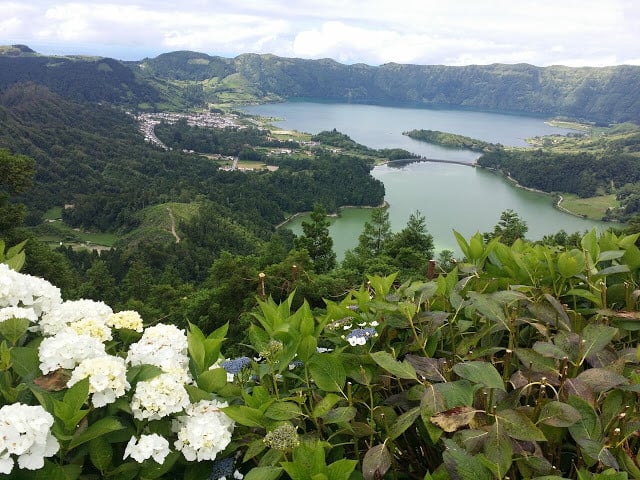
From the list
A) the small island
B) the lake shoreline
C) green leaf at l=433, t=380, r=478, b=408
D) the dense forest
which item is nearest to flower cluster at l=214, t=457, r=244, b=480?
A: the dense forest

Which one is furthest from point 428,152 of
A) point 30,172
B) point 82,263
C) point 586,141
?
point 30,172

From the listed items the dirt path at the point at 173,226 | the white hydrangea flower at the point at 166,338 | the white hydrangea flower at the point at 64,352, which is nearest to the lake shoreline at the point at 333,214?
the dirt path at the point at 173,226

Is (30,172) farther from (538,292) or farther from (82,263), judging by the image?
(82,263)

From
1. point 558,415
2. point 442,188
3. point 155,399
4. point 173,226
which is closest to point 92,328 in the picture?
point 155,399

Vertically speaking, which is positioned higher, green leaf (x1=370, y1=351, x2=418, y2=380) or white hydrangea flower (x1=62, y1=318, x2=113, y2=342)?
Result: green leaf (x1=370, y1=351, x2=418, y2=380)

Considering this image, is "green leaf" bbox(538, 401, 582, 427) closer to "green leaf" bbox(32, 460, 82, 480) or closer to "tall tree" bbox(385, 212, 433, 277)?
"green leaf" bbox(32, 460, 82, 480)
